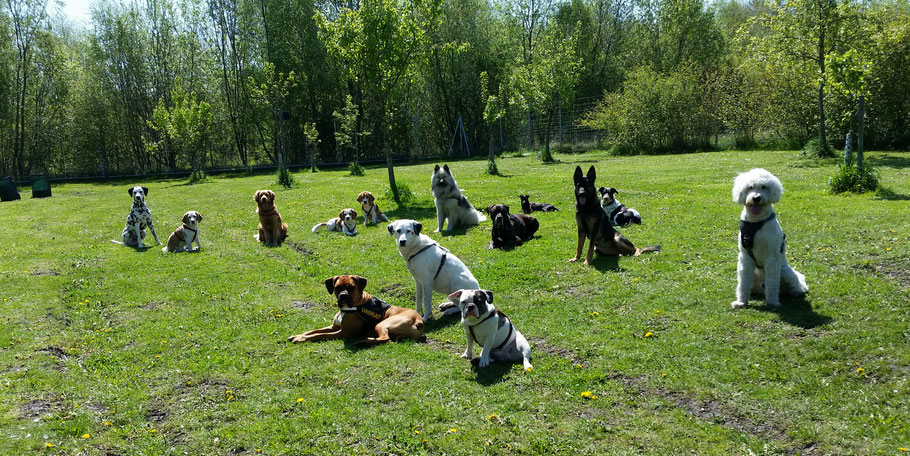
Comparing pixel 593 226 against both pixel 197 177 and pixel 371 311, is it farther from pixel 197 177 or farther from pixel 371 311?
pixel 197 177

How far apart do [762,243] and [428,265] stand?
14.8 ft

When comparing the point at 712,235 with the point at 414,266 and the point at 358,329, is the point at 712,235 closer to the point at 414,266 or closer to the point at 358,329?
the point at 414,266

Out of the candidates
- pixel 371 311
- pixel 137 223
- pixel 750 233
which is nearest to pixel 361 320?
pixel 371 311

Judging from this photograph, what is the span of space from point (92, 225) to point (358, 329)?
50.6 ft

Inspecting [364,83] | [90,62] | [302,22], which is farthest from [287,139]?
[364,83]

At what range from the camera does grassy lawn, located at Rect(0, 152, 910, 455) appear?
499 cm

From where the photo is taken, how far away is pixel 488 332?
21.0ft

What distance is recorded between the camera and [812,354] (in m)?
5.99

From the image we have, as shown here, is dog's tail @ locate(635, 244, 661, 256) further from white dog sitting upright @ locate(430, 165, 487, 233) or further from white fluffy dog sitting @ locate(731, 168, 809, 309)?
white dog sitting upright @ locate(430, 165, 487, 233)

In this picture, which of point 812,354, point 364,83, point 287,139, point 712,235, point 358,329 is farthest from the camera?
point 287,139

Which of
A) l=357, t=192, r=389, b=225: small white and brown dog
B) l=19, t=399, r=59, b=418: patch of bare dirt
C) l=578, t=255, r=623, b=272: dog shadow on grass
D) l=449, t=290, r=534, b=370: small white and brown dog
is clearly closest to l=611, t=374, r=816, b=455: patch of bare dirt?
l=449, t=290, r=534, b=370: small white and brown dog

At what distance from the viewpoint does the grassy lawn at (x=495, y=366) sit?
4.99m

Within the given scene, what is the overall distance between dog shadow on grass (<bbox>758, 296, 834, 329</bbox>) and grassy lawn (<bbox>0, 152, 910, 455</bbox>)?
0.16 ft

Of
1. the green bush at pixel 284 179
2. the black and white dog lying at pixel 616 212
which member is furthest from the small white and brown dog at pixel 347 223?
the green bush at pixel 284 179
